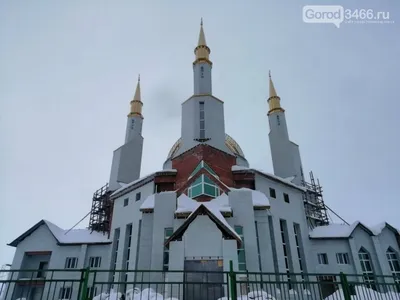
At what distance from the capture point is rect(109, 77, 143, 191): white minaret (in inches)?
1264

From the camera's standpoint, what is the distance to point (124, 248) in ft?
84.2

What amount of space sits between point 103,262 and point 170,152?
13164 mm

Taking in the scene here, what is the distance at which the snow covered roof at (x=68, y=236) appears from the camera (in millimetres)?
28188

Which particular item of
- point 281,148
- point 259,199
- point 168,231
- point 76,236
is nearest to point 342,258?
point 259,199

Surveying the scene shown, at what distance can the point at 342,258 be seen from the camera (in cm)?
2562

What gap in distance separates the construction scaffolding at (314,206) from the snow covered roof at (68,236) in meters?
20.9

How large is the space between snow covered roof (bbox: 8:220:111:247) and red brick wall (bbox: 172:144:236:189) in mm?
10346

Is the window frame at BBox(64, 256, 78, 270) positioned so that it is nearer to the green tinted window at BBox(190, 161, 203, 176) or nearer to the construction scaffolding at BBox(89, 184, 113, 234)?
the construction scaffolding at BBox(89, 184, 113, 234)

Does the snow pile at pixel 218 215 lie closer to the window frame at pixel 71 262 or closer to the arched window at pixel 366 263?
the arched window at pixel 366 263

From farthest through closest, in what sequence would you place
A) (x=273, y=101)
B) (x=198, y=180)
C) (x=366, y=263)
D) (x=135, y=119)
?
(x=273, y=101), (x=135, y=119), (x=366, y=263), (x=198, y=180)

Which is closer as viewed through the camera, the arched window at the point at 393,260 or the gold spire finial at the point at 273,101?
the arched window at the point at 393,260

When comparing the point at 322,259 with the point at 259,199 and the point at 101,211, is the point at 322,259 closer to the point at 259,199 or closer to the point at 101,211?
the point at 259,199

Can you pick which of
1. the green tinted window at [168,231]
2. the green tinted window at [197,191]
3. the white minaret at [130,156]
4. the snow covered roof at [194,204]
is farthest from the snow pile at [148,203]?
the white minaret at [130,156]

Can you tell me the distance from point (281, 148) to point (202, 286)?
20627mm
